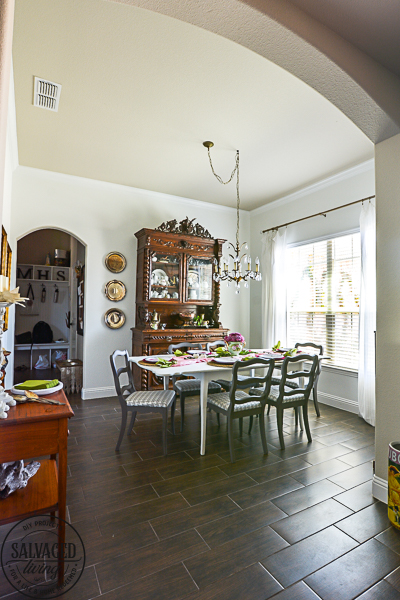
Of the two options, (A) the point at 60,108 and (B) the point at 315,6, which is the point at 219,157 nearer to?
(A) the point at 60,108

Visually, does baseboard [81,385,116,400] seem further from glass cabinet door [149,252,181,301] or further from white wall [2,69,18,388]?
glass cabinet door [149,252,181,301]

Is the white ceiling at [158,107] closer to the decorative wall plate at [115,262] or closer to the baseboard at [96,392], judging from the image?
the decorative wall plate at [115,262]

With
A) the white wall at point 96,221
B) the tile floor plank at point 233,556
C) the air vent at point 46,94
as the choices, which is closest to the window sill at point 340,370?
the tile floor plank at point 233,556

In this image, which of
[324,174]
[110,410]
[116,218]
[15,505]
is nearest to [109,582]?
[15,505]

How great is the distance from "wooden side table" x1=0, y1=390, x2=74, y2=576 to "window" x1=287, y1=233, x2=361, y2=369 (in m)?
3.79

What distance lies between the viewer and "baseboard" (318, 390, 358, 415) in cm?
422

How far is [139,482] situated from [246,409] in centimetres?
108

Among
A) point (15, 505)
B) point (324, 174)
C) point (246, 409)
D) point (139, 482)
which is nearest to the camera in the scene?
point (15, 505)

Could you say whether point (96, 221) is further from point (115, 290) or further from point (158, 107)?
point (158, 107)

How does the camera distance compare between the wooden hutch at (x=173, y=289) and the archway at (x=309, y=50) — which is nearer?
the archway at (x=309, y=50)

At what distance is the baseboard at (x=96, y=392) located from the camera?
4688 mm

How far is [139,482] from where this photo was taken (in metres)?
2.47

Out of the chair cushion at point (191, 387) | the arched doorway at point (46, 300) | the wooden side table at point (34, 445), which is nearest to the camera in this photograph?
the wooden side table at point (34, 445)

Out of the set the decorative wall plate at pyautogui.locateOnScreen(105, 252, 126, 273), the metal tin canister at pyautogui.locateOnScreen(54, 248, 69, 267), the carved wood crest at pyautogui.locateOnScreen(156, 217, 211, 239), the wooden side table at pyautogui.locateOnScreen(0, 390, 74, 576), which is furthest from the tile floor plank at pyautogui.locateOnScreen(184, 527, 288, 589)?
the metal tin canister at pyautogui.locateOnScreen(54, 248, 69, 267)
